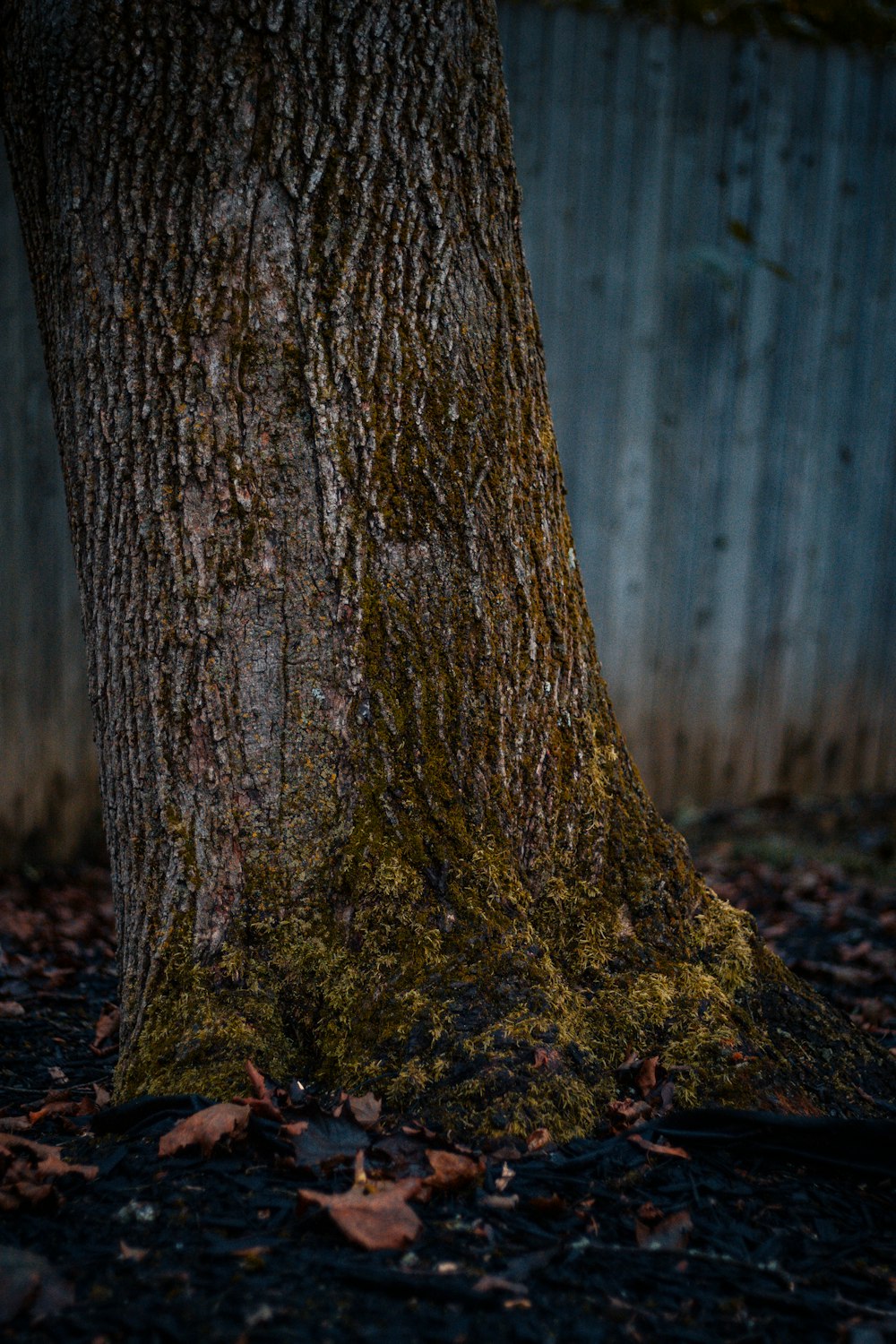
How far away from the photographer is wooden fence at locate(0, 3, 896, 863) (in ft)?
15.5

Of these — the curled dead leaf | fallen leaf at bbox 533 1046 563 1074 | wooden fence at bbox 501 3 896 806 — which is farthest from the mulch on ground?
wooden fence at bbox 501 3 896 806

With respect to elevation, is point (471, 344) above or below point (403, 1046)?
above

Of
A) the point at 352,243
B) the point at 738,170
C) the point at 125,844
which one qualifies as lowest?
the point at 125,844

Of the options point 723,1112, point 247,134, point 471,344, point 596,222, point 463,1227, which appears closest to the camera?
point 463,1227

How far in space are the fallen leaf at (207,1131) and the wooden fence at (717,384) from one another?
3.01 m

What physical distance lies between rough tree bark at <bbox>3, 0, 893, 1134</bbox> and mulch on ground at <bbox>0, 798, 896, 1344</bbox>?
0.48 ft

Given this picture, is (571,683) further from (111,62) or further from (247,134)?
(111,62)

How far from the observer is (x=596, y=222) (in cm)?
480

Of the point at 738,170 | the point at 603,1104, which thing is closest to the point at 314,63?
the point at 603,1104

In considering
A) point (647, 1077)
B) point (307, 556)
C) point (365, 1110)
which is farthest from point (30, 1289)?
point (307, 556)

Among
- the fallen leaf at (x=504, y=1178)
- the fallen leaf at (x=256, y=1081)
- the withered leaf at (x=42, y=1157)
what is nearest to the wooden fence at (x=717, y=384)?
the withered leaf at (x=42, y=1157)

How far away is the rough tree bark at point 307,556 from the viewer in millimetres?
1807

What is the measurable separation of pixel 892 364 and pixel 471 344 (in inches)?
169

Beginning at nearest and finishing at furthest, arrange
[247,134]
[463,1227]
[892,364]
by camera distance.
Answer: [463,1227], [247,134], [892,364]
